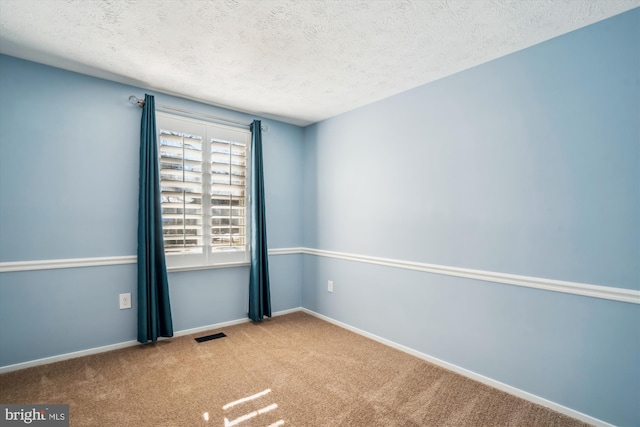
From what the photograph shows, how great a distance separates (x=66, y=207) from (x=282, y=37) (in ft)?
7.32

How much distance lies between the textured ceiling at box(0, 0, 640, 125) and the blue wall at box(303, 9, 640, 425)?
0.84 feet

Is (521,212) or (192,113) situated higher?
(192,113)

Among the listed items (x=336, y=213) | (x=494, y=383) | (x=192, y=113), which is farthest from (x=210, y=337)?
(x=494, y=383)

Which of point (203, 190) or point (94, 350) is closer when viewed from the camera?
point (94, 350)

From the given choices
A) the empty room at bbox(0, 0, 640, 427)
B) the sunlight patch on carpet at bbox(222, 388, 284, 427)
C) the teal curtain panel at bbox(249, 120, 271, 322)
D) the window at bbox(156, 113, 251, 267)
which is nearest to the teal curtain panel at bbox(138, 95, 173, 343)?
the empty room at bbox(0, 0, 640, 427)

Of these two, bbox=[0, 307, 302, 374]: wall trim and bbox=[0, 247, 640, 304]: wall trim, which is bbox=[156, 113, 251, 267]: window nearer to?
bbox=[0, 247, 640, 304]: wall trim

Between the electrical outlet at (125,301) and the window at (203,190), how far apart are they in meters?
0.45

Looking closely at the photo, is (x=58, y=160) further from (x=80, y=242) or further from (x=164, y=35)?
(x=164, y=35)

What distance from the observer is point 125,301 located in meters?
2.83

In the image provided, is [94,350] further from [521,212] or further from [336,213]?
[521,212]

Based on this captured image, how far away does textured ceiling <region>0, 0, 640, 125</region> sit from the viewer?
5.77 ft

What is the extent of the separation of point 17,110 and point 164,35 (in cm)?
141

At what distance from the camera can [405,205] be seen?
2896 mm

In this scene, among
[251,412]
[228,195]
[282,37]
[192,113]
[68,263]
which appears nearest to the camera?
[251,412]
